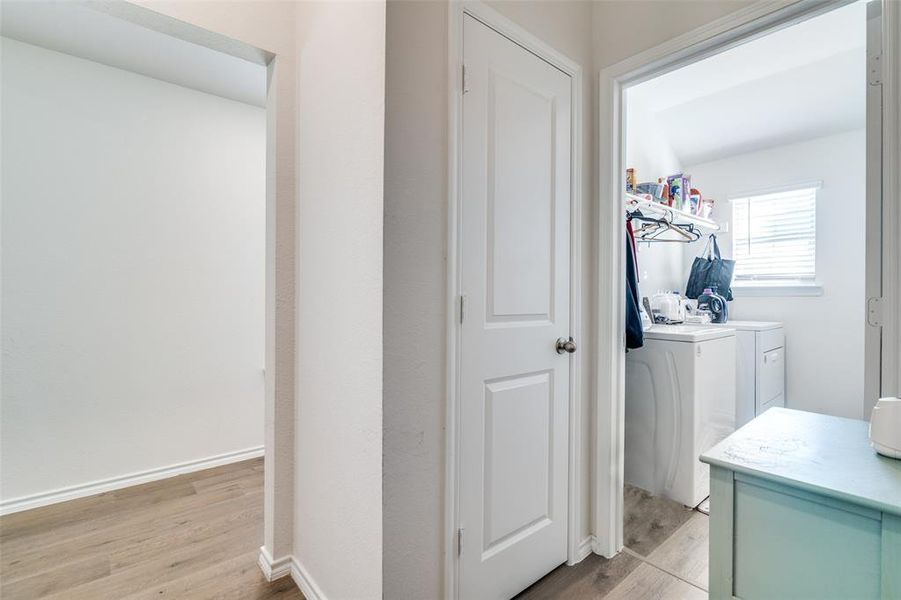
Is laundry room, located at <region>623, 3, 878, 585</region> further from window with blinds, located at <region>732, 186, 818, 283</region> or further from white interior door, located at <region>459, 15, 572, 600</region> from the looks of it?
white interior door, located at <region>459, 15, 572, 600</region>

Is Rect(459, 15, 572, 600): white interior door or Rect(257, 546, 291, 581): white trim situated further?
Rect(257, 546, 291, 581): white trim

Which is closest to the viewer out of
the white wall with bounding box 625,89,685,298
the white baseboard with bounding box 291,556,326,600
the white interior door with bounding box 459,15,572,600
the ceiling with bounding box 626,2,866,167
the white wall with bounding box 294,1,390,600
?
the white wall with bounding box 294,1,390,600

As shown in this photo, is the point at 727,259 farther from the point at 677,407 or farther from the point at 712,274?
the point at 677,407

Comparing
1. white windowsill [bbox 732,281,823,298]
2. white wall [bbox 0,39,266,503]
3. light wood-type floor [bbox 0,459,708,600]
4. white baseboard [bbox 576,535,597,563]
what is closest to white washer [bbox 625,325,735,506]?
light wood-type floor [bbox 0,459,708,600]

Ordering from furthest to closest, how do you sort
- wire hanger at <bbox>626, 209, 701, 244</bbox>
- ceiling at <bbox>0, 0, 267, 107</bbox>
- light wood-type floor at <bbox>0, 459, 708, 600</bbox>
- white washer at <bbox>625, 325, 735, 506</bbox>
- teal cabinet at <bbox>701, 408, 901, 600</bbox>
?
wire hanger at <bbox>626, 209, 701, 244</bbox>
white washer at <bbox>625, 325, 735, 506</bbox>
ceiling at <bbox>0, 0, 267, 107</bbox>
light wood-type floor at <bbox>0, 459, 708, 600</bbox>
teal cabinet at <bbox>701, 408, 901, 600</bbox>

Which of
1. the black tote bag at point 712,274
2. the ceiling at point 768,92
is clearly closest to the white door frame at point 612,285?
the ceiling at point 768,92

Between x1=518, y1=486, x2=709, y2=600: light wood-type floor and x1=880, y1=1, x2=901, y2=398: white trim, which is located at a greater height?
x1=880, y1=1, x2=901, y2=398: white trim

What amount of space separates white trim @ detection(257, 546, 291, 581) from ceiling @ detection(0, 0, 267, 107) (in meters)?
2.29

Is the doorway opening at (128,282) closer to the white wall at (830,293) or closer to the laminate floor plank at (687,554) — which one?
the laminate floor plank at (687,554)

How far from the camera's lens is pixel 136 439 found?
8.14 feet

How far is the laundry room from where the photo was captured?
2188 millimetres

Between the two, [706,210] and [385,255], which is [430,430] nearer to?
[385,255]

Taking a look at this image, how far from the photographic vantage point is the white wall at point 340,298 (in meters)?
1.12

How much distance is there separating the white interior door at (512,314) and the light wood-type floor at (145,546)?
857mm
